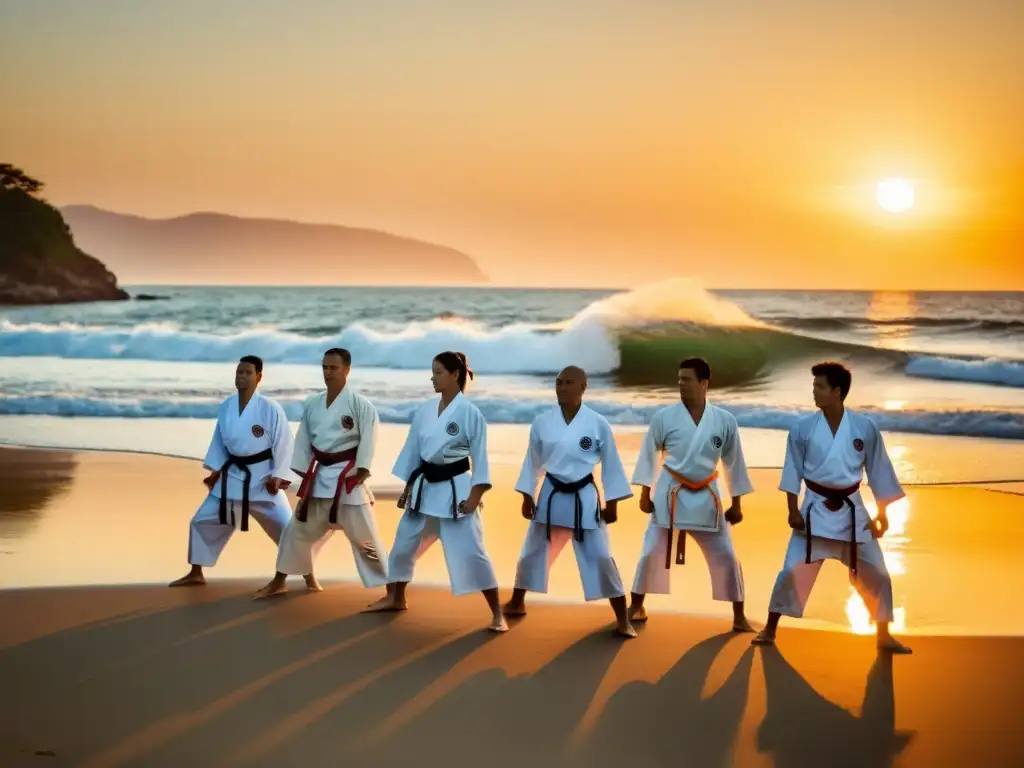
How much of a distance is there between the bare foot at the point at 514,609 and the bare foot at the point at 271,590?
114cm

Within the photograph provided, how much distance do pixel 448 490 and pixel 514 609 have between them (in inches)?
26.1

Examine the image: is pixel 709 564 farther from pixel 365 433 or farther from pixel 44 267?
pixel 44 267

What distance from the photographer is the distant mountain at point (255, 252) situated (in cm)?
2648

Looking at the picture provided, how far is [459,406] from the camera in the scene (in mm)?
5488

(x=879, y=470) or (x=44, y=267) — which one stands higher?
(x=44, y=267)

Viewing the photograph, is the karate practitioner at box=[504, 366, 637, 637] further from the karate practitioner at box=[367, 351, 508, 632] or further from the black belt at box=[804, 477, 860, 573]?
the black belt at box=[804, 477, 860, 573]

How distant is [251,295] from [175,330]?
678cm

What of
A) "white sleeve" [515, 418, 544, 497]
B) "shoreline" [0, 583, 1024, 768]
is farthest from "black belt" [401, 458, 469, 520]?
"shoreline" [0, 583, 1024, 768]

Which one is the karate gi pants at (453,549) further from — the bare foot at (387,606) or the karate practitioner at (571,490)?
the karate practitioner at (571,490)

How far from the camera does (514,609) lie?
5574mm

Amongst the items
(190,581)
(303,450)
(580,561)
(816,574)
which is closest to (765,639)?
(816,574)

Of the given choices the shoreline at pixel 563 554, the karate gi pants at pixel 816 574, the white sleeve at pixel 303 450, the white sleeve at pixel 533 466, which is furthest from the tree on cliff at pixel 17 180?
the karate gi pants at pixel 816 574

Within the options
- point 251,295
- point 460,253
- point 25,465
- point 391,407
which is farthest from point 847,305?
point 25,465

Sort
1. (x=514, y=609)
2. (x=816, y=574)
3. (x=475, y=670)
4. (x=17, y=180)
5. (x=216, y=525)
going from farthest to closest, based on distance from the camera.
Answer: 1. (x=17, y=180)
2. (x=216, y=525)
3. (x=514, y=609)
4. (x=816, y=574)
5. (x=475, y=670)
